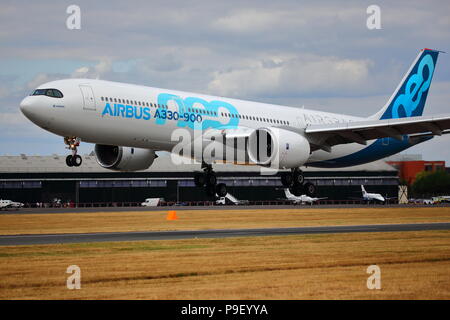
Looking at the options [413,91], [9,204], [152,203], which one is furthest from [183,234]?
[152,203]

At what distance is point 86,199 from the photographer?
126250 mm

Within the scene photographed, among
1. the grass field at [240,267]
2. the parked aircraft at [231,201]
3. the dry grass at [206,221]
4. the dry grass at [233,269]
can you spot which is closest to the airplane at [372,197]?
the parked aircraft at [231,201]

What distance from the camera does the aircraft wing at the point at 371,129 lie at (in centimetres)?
4912

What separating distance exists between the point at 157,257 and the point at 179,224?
2933 cm

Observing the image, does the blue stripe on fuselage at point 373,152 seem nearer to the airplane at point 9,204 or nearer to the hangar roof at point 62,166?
the hangar roof at point 62,166

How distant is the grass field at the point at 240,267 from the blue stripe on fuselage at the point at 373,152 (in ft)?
32.3

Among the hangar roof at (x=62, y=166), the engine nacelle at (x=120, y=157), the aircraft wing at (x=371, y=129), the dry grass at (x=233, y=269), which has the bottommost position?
the dry grass at (x=233, y=269)

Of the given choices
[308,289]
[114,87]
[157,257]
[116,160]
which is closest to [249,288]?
[308,289]

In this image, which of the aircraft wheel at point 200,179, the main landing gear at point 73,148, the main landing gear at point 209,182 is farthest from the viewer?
the aircraft wheel at point 200,179

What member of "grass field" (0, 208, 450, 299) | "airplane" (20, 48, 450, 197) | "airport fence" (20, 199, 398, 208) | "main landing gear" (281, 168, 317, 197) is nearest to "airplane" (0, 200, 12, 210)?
"airport fence" (20, 199, 398, 208)

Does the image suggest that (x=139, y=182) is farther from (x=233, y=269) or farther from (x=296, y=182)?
(x=233, y=269)

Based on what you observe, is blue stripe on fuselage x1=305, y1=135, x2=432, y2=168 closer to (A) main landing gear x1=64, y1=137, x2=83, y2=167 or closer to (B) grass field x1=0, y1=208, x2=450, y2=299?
(B) grass field x1=0, y1=208, x2=450, y2=299

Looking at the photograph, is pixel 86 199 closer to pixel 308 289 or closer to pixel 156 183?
pixel 156 183

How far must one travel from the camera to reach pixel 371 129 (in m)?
50.8
